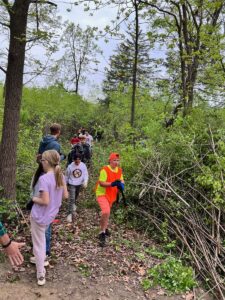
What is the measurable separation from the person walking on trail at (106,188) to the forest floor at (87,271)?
404 millimetres

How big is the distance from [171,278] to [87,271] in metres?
1.43

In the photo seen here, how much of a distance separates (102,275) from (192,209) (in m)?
2.75

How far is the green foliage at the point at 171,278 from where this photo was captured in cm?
556

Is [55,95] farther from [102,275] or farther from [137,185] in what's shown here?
[102,275]

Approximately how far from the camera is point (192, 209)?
741 centimetres

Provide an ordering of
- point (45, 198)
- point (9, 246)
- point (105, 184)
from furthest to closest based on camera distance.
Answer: point (105, 184) → point (45, 198) → point (9, 246)

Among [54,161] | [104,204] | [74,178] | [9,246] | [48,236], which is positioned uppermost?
[54,161]

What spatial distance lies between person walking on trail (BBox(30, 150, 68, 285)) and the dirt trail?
1.37 ft

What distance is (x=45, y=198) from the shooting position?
4.68 metres

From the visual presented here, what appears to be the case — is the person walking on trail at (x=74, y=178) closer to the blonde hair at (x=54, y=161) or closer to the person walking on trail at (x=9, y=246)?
the blonde hair at (x=54, y=161)

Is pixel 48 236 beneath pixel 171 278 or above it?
above

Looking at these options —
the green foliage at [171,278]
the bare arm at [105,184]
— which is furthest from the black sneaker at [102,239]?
the green foliage at [171,278]

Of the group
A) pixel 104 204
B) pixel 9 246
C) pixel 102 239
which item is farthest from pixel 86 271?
pixel 9 246

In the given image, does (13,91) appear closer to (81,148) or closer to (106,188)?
(106,188)
